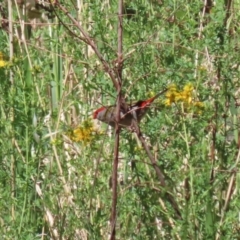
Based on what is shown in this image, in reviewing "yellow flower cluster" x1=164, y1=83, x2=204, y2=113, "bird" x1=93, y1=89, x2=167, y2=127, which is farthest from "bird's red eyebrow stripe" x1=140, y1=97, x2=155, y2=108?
"yellow flower cluster" x1=164, y1=83, x2=204, y2=113

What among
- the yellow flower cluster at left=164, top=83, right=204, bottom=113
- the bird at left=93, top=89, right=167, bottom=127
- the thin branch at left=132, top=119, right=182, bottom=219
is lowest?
the thin branch at left=132, top=119, right=182, bottom=219

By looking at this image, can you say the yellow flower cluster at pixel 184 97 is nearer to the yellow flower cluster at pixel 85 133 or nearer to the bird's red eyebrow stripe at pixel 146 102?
the bird's red eyebrow stripe at pixel 146 102

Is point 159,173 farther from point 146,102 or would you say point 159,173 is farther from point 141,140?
point 146,102

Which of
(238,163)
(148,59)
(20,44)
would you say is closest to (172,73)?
Answer: (148,59)

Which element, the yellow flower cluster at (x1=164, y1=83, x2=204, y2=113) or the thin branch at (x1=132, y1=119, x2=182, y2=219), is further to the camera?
the thin branch at (x1=132, y1=119, x2=182, y2=219)

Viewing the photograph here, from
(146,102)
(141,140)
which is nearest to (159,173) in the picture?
(141,140)

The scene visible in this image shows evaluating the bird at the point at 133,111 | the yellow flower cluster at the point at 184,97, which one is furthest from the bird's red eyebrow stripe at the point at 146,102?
the yellow flower cluster at the point at 184,97

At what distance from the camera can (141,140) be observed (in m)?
2.76

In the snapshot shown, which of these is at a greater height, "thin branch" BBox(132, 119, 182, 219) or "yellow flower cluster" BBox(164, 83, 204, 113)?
"yellow flower cluster" BBox(164, 83, 204, 113)

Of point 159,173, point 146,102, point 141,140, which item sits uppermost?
point 146,102

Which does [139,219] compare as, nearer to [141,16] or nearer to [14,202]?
[14,202]

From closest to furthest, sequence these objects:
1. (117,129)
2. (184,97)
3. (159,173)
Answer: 1. (184,97)
2. (117,129)
3. (159,173)

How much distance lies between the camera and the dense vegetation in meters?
2.72

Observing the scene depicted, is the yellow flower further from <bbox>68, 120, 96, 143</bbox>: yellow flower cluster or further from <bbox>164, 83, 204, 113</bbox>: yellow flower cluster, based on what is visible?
<bbox>68, 120, 96, 143</bbox>: yellow flower cluster
